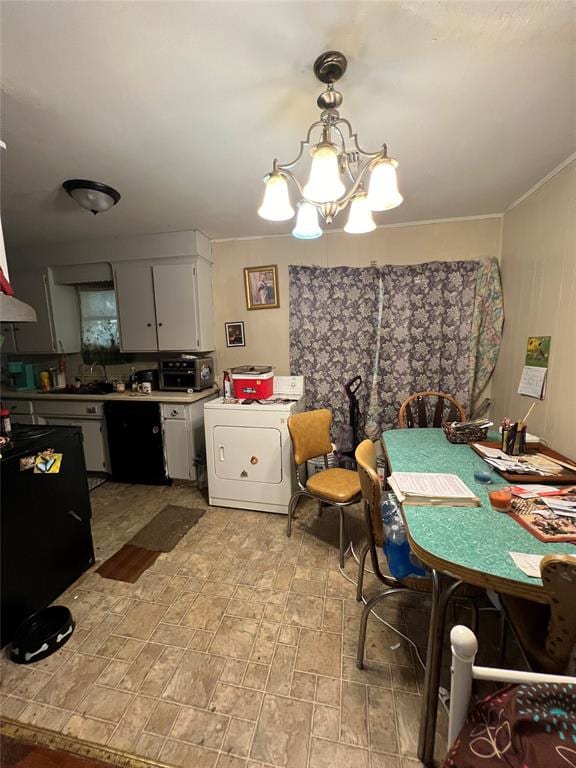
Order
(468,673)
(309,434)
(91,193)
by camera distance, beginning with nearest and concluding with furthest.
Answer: (468,673)
(91,193)
(309,434)

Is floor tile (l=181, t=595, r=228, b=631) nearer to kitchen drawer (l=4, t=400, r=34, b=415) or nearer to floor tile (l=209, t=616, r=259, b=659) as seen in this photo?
floor tile (l=209, t=616, r=259, b=659)

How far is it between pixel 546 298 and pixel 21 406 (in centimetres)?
476

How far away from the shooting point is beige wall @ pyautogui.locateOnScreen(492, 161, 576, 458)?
1757mm

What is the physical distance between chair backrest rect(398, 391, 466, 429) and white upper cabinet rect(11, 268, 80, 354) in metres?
3.67

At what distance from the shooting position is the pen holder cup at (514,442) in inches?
62.9

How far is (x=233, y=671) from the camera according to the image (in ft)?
4.30

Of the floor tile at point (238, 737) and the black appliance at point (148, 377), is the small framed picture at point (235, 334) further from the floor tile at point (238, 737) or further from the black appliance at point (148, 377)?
the floor tile at point (238, 737)

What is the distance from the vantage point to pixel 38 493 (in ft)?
5.20

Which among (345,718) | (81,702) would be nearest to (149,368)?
(81,702)

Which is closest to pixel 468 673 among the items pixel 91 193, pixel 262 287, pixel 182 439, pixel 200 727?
pixel 200 727

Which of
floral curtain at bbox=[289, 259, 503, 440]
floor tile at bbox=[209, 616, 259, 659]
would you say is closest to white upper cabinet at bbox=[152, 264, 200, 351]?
floral curtain at bbox=[289, 259, 503, 440]

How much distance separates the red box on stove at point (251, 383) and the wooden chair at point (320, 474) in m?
0.57

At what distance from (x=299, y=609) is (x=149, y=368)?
285cm

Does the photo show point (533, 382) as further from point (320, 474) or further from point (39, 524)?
point (39, 524)
